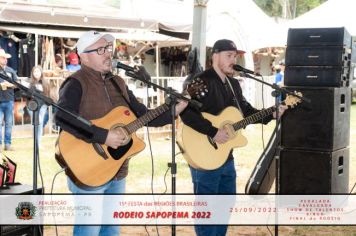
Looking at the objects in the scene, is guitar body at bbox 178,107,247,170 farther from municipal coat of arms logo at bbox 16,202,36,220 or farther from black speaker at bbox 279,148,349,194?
black speaker at bbox 279,148,349,194

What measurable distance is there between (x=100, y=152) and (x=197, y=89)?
997 millimetres

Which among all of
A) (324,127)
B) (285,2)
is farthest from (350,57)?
(285,2)

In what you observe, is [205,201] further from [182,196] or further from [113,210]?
[182,196]

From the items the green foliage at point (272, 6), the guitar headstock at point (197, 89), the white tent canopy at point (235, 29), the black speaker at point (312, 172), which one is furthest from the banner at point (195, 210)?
the green foliage at point (272, 6)

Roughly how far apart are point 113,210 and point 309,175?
3038 millimetres

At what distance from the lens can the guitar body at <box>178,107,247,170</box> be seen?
4.51 metres

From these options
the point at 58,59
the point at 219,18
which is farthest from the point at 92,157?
the point at 219,18

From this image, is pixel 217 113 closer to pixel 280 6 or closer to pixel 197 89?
pixel 197 89

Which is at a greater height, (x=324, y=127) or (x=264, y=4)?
(x=264, y=4)

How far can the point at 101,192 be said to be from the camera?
3.67m

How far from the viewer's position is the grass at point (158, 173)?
5648mm

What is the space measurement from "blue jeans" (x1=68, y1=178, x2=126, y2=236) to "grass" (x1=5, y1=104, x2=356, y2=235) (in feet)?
5.65

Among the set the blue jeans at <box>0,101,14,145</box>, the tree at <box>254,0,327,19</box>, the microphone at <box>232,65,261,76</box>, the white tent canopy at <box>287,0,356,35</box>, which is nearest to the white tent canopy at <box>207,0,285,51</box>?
the white tent canopy at <box>287,0,356,35</box>

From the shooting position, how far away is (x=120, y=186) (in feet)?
12.5
